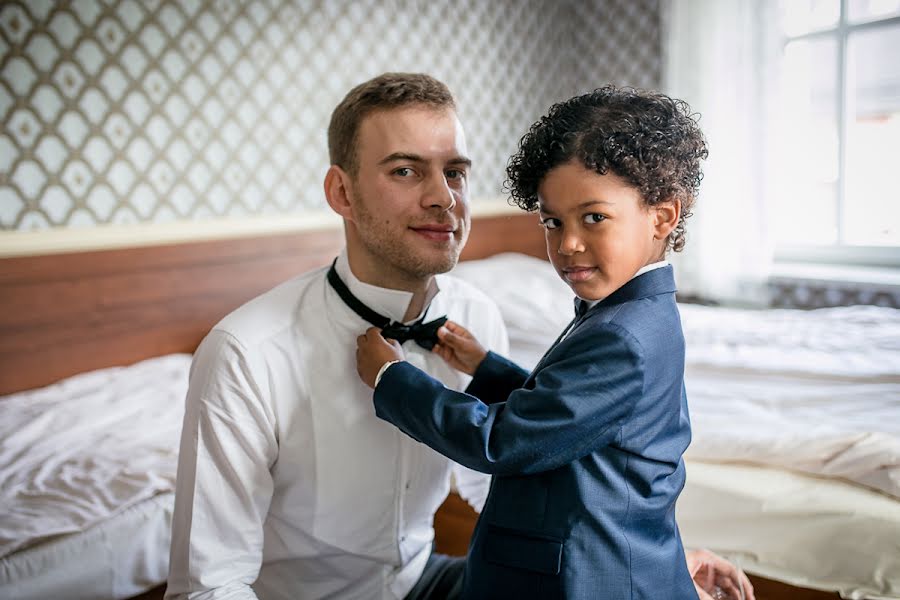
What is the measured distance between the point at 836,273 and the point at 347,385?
3.04 m

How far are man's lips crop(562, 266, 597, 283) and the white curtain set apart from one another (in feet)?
9.15

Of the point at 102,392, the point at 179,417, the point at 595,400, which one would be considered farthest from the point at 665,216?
the point at 102,392

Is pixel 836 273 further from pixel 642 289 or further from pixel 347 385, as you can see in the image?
pixel 347 385

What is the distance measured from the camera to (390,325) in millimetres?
1312

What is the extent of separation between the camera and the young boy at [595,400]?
999mm

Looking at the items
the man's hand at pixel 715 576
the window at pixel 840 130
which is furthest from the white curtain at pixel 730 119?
the man's hand at pixel 715 576

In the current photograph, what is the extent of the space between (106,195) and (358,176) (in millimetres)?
1573

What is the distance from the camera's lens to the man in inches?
46.6

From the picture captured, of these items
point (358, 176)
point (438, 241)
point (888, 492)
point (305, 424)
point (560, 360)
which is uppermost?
point (358, 176)

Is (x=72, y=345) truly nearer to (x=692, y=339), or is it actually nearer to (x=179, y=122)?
(x=179, y=122)

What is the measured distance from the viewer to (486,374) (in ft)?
4.33

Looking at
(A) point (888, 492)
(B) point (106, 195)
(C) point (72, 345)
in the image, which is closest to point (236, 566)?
(A) point (888, 492)

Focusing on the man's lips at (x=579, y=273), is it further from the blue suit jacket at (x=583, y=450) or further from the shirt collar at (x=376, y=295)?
the shirt collar at (x=376, y=295)

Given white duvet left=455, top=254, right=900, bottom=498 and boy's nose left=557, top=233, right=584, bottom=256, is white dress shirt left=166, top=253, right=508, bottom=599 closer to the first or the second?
boy's nose left=557, top=233, right=584, bottom=256
